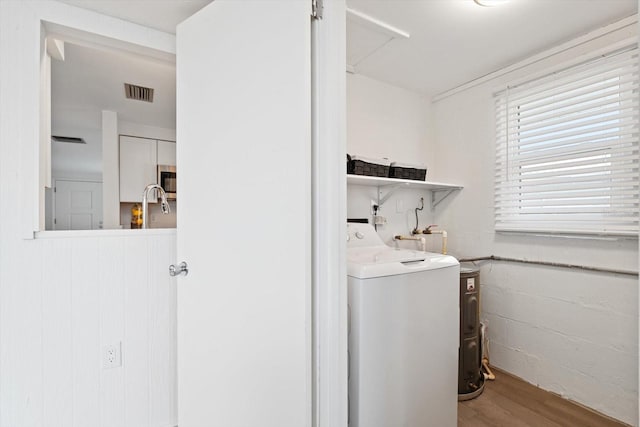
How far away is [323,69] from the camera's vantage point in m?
0.95

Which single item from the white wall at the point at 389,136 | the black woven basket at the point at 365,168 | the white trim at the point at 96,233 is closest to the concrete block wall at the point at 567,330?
the white wall at the point at 389,136

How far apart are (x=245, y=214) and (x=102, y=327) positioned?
1.06 meters

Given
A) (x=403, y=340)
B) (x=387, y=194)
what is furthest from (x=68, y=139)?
(x=403, y=340)

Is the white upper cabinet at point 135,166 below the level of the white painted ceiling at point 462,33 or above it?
below

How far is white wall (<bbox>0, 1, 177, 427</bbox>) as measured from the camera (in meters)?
1.32

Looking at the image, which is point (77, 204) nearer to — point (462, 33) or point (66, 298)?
point (66, 298)

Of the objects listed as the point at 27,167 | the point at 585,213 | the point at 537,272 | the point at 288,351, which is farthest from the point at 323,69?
the point at 537,272

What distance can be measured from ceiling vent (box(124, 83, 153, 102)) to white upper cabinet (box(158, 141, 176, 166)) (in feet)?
3.15

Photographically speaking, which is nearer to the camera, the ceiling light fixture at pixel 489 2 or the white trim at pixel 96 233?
the white trim at pixel 96 233

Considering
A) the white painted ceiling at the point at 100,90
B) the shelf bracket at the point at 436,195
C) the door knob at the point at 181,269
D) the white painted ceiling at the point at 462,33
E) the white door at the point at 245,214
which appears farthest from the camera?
the shelf bracket at the point at 436,195

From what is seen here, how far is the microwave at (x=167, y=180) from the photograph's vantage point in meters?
3.73

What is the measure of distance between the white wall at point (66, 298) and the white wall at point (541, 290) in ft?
7.08

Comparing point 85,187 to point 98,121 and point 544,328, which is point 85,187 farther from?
point 544,328

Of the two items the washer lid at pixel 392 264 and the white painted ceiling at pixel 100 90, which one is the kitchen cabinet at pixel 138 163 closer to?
the white painted ceiling at pixel 100 90
